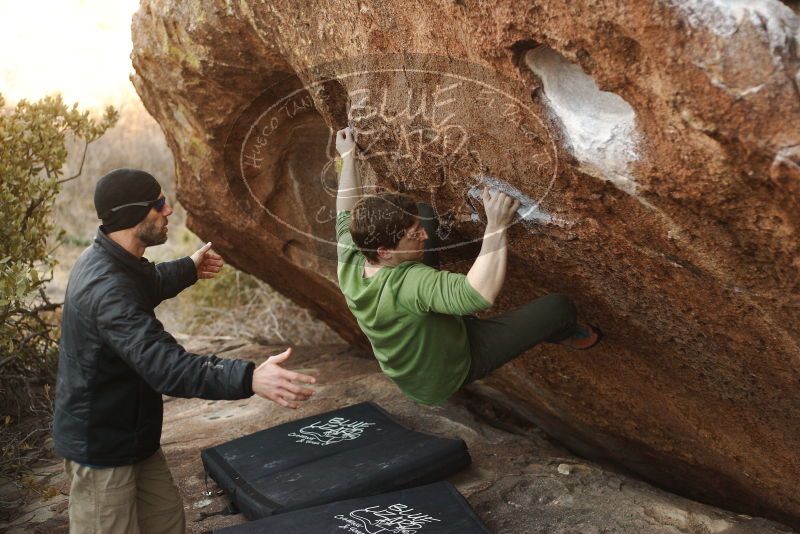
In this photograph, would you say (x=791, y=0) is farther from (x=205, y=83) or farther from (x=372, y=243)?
(x=205, y=83)

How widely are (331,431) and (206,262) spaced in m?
1.14

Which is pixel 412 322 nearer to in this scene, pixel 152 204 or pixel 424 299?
→ pixel 424 299

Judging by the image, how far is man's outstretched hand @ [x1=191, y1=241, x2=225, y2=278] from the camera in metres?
3.57

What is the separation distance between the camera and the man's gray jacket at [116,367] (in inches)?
104

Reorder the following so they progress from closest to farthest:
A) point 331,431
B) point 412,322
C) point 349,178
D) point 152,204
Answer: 1. point 152,204
2. point 412,322
3. point 349,178
4. point 331,431

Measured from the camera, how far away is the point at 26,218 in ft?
16.1

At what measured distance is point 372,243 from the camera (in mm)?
3055

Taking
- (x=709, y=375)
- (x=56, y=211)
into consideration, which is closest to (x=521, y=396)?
(x=709, y=375)

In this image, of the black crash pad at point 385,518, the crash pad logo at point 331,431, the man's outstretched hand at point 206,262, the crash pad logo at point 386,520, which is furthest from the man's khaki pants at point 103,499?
the crash pad logo at point 331,431

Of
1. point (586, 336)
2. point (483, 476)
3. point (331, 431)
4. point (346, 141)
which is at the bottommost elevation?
point (483, 476)

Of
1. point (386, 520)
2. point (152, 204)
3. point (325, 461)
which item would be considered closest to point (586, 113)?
point (152, 204)

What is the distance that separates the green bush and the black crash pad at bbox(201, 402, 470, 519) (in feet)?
4.10

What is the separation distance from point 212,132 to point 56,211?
8517 millimetres

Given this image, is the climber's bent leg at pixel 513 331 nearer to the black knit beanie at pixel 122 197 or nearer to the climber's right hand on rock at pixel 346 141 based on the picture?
the climber's right hand on rock at pixel 346 141
